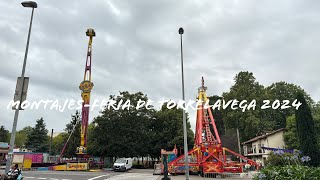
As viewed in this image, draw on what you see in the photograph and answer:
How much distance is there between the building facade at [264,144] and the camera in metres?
42.3

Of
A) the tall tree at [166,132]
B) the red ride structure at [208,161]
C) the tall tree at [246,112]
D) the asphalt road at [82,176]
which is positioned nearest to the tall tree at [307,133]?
the red ride structure at [208,161]

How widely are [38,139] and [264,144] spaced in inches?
2027

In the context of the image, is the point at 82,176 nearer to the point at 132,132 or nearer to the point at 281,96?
the point at 132,132

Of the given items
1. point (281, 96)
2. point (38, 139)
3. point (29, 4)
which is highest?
point (281, 96)

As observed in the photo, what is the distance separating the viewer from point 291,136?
38.7m

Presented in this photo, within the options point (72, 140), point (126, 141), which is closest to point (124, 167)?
point (126, 141)

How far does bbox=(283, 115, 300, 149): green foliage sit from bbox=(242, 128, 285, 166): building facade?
5.28 ft

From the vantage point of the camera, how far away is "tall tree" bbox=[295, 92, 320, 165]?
28156 millimetres

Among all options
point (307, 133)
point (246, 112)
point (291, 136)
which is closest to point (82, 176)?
point (307, 133)

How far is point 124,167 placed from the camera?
35.2 metres

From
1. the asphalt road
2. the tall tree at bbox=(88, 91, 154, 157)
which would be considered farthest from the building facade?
the asphalt road

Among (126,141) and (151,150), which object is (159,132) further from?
(126,141)

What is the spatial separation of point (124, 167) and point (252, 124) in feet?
75.1

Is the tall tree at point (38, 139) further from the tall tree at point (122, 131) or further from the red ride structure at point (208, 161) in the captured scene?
the red ride structure at point (208, 161)
